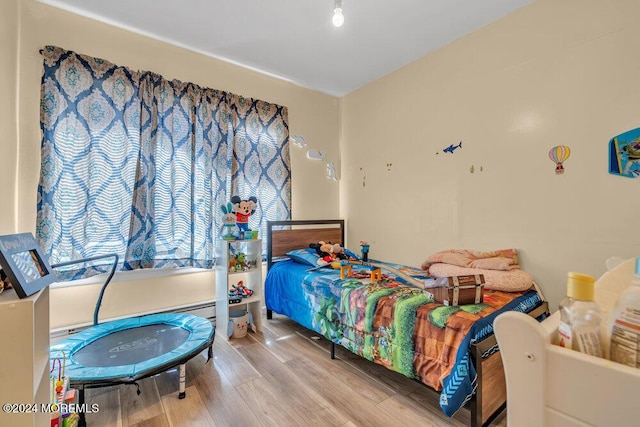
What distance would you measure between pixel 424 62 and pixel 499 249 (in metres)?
1.99

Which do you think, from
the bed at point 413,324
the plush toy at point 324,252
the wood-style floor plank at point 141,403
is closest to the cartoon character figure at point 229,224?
the bed at point 413,324

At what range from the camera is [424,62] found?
289cm

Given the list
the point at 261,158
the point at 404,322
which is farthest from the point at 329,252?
the point at 404,322

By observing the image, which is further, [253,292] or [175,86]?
[253,292]

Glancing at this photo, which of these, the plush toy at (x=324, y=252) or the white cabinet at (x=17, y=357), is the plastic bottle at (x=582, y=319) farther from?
the plush toy at (x=324, y=252)

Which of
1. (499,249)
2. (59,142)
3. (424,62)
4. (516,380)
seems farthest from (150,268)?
(424,62)

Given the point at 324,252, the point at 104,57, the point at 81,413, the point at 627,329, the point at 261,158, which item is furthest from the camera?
the point at 261,158

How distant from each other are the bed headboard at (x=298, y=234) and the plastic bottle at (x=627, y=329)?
9.41 feet

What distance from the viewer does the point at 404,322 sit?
169 cm

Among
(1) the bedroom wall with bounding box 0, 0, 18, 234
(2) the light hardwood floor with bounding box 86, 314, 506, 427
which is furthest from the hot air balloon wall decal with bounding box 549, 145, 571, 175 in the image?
(1) the bedroom wall with bounding box 0, 0, 18, 234

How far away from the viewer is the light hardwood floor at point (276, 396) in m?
1.57

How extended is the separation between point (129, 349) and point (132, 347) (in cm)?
3

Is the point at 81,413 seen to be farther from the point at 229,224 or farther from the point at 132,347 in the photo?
the point at 229,224

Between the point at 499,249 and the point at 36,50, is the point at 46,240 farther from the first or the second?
the point at 499,249
